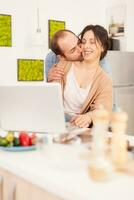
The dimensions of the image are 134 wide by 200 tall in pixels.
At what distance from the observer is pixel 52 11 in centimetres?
393

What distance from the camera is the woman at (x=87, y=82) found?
7.82ft

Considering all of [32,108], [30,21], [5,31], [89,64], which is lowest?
[32,108]

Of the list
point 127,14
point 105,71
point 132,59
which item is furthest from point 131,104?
point 105,71

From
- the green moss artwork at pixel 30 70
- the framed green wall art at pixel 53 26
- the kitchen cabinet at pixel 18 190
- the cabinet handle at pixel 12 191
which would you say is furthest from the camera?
the framed green wall art at pixel 53 26

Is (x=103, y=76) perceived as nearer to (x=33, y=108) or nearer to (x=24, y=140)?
(x=33, y=108)

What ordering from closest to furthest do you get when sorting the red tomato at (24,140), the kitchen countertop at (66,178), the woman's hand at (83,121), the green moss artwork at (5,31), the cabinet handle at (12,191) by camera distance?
the kitchen countertop at (66,178), the cabinet handle at (12,191), the red tomato at (24,140), the woman's hand at (83,121), the green moss artwork at (5,31)

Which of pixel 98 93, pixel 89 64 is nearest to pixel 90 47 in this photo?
pixel 89 64

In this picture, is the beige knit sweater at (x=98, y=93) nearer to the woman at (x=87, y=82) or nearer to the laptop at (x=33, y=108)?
the woman at (x=87, y=82)

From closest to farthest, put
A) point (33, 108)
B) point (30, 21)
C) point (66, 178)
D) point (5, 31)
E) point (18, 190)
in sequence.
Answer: point (66, 178) < point (18, 190) < point (33, 108) < point (5, 31) < point (30, 21)

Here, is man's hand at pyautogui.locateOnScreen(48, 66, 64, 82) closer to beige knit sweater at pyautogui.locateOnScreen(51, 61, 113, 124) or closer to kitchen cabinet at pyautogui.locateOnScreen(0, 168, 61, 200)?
beige knit sweater at pyautogui.locateOnScreen(51, 61, 113, 124)

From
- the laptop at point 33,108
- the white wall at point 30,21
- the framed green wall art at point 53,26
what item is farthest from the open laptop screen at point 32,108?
the framed green wall art at point 53,26

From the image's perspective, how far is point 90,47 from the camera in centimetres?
251

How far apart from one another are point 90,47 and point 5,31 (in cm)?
143

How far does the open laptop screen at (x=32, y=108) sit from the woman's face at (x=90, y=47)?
78 cm
